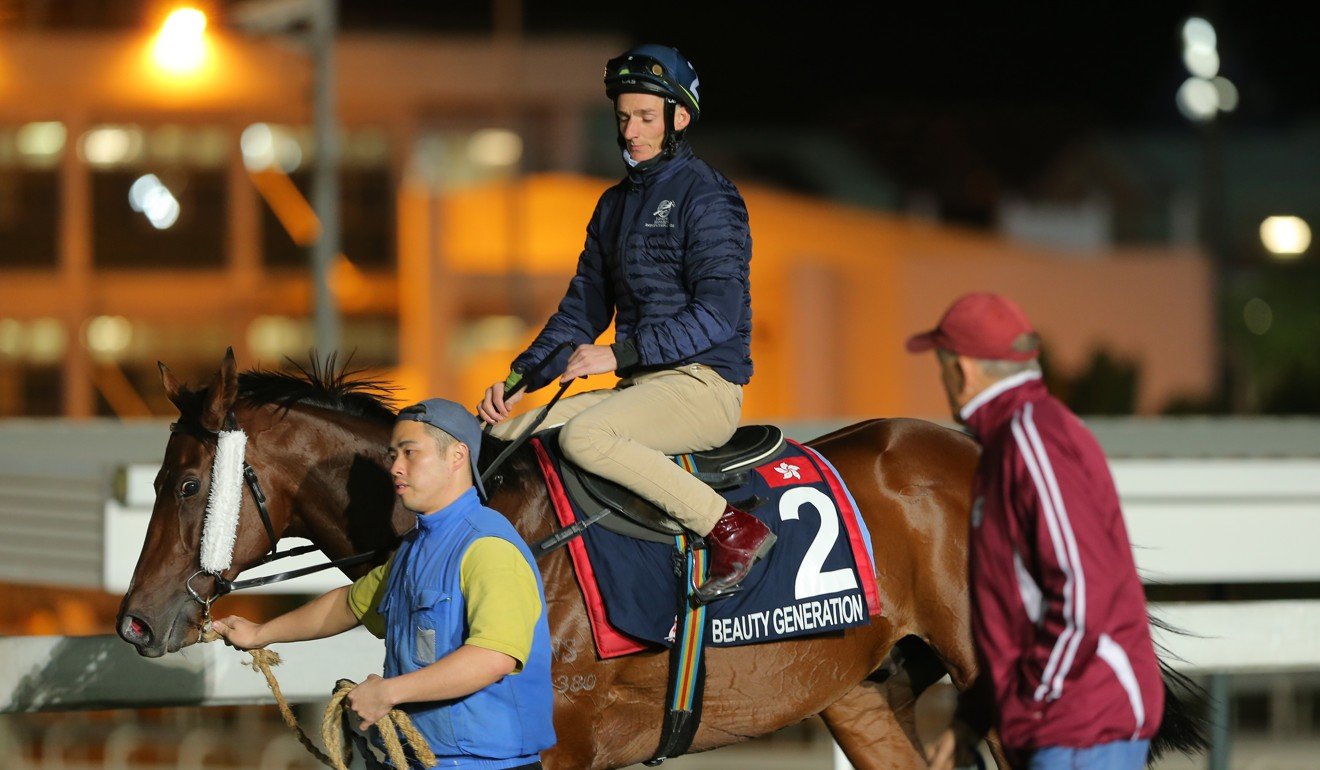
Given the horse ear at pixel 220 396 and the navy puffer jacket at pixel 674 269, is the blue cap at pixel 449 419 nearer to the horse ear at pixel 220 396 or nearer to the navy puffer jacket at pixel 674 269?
the horse ear at pixel 220 396

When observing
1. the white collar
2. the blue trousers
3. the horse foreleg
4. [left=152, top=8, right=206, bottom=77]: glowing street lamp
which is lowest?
the horse foreleg

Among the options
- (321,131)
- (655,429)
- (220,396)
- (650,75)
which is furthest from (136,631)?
(321,131)

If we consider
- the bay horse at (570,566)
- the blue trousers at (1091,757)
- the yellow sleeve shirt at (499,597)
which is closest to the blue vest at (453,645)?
the yellow sleeve shirt at (499,597)

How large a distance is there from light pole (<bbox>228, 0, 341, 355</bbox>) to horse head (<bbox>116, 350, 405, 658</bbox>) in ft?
25.6

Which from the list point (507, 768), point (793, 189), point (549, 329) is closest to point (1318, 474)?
point (549, 329)

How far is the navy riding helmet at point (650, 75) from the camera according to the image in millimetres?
4469

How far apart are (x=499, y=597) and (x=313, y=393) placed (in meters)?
1.38

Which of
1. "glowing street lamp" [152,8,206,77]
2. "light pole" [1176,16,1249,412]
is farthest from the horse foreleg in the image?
"light pole" [1176,16,1249,412]

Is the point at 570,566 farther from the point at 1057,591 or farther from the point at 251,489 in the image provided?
the point at 1057,591

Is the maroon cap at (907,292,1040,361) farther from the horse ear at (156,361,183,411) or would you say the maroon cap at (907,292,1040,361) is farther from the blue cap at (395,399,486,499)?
the horse ear at (156,361,183,411)

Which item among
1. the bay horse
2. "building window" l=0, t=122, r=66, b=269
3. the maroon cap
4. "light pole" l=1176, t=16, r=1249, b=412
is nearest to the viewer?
the maroon cap

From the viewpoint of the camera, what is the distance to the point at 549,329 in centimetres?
487

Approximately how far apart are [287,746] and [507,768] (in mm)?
4855

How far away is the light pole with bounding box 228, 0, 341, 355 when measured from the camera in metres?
12.5
